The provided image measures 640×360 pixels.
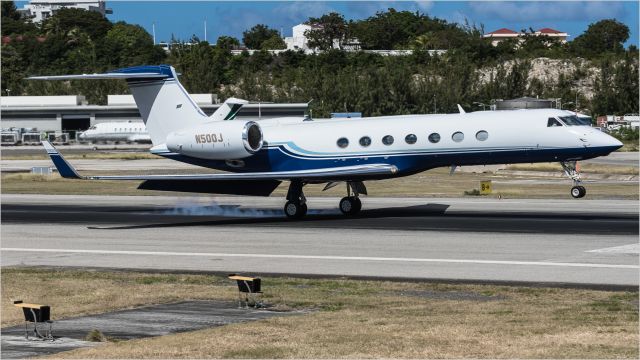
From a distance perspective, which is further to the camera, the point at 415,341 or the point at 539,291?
the point at 539,291

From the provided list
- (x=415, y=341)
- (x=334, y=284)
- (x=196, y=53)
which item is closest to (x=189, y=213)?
(x=334, y=284)

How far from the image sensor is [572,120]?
111ft

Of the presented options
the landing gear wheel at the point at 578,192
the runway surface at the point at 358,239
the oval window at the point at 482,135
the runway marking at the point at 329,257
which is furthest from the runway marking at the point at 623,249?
the landing gear wheel at the point at 578,192

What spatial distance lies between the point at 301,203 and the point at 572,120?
29.2 feet

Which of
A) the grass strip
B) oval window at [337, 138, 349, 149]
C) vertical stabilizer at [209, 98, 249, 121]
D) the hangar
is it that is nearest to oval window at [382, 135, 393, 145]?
oval window at [337, 138, 349, 149]

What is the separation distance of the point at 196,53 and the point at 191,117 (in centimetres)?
12850

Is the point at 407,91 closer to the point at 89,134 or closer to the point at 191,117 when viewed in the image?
the point at 89,134

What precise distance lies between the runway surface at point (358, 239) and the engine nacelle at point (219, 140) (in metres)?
2.21

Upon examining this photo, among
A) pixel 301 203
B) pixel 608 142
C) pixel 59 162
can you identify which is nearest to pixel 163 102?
pixel 59 162

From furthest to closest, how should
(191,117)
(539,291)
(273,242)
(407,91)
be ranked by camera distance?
(407,91) < (191,117) < (273,242) < (539,291)

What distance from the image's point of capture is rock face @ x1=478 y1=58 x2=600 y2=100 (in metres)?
147

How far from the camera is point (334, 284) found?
21.1 m

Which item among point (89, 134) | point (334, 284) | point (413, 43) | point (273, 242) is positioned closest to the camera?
point (334, 284)

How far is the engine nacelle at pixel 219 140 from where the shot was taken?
3431 centimetres
